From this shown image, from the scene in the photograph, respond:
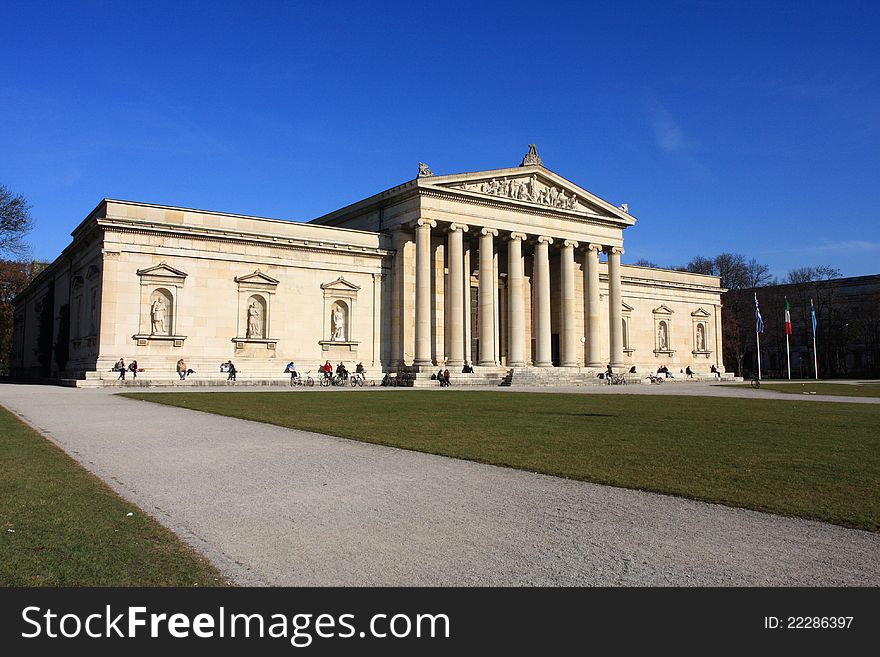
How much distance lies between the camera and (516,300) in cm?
5866

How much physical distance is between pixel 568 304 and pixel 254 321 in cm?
2592

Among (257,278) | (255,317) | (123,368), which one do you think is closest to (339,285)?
(257,278)

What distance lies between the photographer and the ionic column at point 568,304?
204 feet

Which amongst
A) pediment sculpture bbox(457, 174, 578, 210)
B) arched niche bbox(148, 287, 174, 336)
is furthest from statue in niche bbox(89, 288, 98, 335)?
pediment sculpture bbox(457, 174, 578, 210)

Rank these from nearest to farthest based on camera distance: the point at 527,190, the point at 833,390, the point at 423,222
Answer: the point at 833,390
the point at 423,222
the point at 527,190

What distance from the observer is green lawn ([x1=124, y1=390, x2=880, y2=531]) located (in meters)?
10.2

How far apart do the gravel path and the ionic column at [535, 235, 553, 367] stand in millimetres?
46903

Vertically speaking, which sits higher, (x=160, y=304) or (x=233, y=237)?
(x=233, y=237)

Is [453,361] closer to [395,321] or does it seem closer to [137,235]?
[395,321]

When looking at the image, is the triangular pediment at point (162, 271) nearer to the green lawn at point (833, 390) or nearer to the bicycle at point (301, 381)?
the bicycle at point (301, 381)

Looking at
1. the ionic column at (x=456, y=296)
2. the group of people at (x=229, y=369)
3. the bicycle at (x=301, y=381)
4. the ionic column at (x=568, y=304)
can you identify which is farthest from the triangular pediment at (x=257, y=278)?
the ionic column at (x=568, y=304)

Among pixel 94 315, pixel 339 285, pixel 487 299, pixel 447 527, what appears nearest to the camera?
pixel 447 527

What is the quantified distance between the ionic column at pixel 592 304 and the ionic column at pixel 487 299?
410 inches

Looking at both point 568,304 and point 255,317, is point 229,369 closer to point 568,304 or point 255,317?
point 255,317
